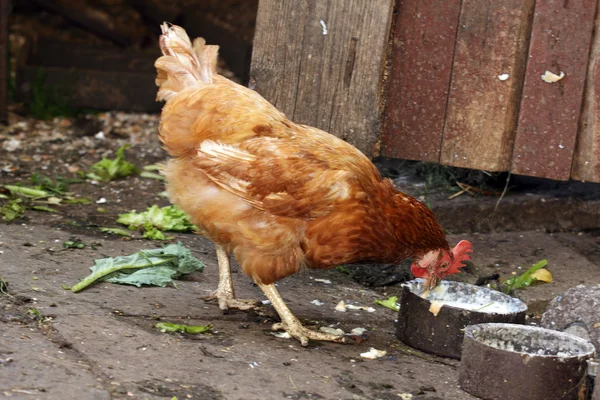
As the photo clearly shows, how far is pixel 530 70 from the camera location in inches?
179

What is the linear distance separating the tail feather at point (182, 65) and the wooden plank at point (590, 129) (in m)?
2.00

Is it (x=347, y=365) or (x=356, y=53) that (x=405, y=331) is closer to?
(x=347, y=365)

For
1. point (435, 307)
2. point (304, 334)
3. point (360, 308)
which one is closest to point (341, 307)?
point (360, 308)

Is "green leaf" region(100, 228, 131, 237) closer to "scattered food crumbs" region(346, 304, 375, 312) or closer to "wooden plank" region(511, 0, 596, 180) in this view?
"scattered food crumbs" region(346, 304, 375, 312)

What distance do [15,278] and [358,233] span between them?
1579mm

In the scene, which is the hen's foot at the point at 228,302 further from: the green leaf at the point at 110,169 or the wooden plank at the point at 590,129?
the green leaf at the point at 110,169

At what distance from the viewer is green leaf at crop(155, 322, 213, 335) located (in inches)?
139

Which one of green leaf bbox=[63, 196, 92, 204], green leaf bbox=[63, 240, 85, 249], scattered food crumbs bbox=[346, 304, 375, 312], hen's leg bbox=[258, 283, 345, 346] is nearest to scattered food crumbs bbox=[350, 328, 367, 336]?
hen's leg bbox=[258, 283, 345, 346]

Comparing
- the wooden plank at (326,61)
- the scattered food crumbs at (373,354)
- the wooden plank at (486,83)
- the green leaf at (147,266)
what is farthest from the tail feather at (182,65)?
the scattered food crumbs at (373,354)

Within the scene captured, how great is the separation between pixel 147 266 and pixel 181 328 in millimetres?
715

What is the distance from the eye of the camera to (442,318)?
369 cm

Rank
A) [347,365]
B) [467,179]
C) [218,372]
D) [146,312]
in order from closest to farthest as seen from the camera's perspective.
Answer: [218,372] → [347,365] → [146,312] → [467,179]

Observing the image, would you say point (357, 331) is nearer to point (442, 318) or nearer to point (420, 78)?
point (442, 318)

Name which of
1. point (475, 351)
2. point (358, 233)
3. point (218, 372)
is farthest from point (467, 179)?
point (218, 372)
